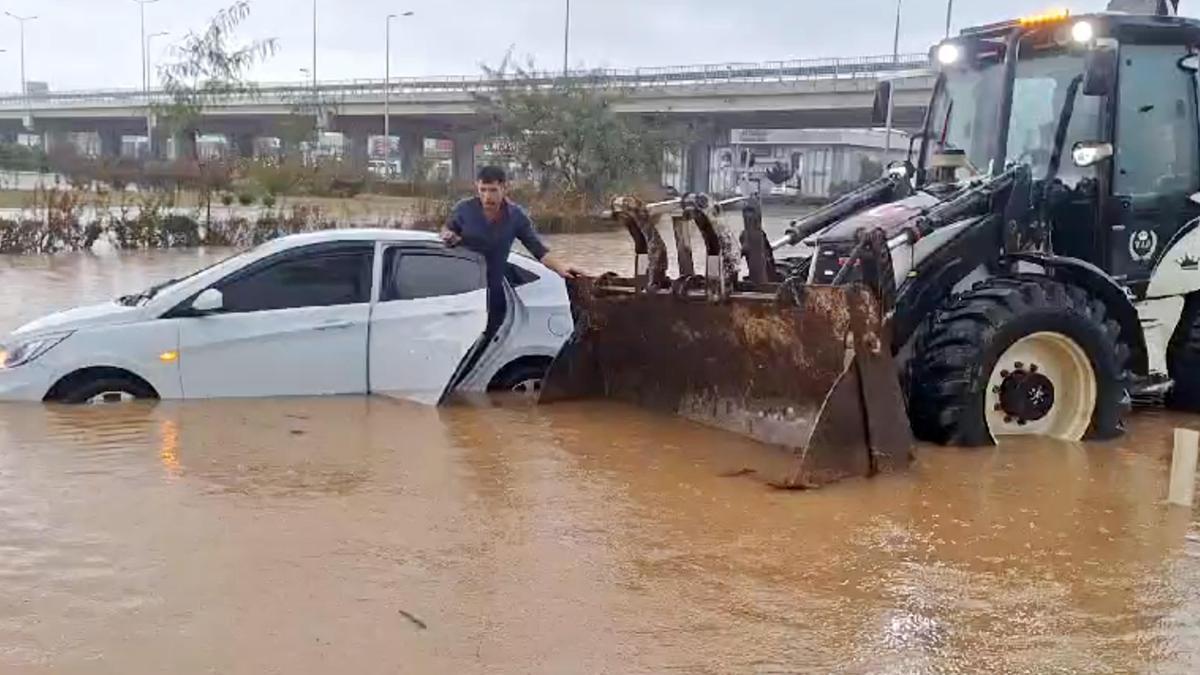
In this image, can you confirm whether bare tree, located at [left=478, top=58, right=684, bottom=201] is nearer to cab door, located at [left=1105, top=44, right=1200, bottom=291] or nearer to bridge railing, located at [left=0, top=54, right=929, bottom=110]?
bridge railing, located at [left=0, top=54, right=929, bottom=110]

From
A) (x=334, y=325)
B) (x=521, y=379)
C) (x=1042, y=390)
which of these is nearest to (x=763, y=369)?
(x=1042, y=390)

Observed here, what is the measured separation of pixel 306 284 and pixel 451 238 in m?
1.04

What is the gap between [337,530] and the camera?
588cm

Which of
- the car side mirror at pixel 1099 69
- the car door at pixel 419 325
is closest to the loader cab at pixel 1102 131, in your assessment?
the car side mirror at pixel 1099 69

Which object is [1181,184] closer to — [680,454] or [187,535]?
[680,454]

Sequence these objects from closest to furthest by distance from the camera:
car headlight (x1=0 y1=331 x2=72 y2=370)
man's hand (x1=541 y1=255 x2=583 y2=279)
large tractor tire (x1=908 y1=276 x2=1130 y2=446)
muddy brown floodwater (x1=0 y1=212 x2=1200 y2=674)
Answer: muddy brown floodwater (x1=0 y1=212 x2=1200 y2=674) → large tractor tire (x1=908 y1=276 x2=1130 y2=446) → car headlight (x1=0 y1=331 x2=72 y2=370) → man's hand (x1=541 y1=255 x2=583 y2=279)

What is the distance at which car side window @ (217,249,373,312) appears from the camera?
873 centimetres

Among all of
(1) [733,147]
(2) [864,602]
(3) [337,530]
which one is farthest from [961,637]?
(1) [733,147]

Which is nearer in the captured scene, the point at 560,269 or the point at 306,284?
the point at 306,284

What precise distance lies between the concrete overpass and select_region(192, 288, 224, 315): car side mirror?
64.7 ft

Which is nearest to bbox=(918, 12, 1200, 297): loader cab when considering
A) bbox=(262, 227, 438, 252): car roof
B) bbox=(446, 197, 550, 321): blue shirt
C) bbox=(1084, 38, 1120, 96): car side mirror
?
bbox=(1084, 38, 1120, 96): car side mirror

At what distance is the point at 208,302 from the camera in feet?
28.2

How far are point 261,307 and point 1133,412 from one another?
634cm

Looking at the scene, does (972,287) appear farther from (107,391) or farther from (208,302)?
(107,391)
